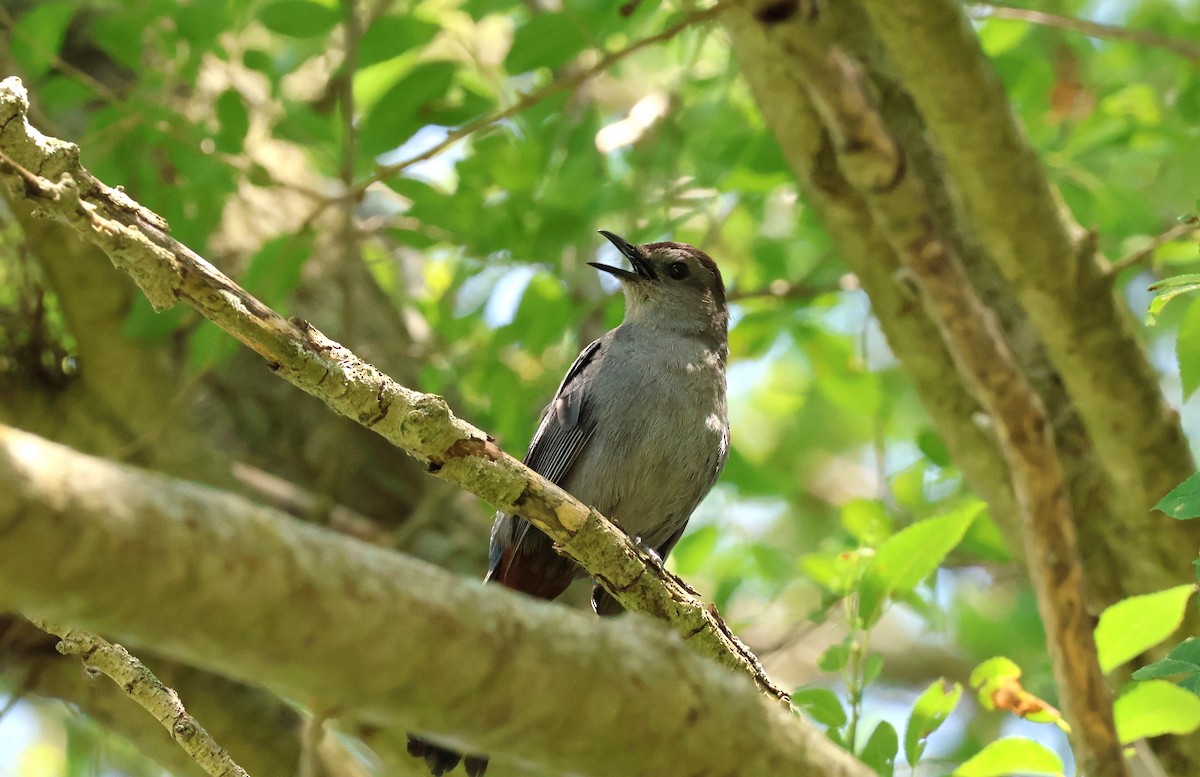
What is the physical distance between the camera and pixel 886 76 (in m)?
4.42

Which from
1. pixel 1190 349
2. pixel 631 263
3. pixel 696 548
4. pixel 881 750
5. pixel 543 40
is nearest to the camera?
pixel 881 750

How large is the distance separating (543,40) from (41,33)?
1.98 m

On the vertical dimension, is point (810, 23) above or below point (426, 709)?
above

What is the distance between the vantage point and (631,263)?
5.47m

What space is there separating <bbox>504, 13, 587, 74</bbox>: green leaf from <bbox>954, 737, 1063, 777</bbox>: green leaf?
2.82m

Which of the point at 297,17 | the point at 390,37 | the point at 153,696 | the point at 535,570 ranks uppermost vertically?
the point at 390,37

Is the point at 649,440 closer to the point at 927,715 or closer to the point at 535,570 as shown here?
the point at 535,570

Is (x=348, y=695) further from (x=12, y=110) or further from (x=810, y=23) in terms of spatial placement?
(x=810, y=23)

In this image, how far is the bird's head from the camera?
16.8ft

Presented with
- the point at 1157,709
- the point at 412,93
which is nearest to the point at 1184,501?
the point at 1157,709

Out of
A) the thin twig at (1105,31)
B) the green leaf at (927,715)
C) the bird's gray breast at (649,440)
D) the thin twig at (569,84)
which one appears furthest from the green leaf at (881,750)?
the thin twig at (1105,31)

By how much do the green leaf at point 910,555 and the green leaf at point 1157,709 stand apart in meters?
0.80

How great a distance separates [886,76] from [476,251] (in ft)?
6.15

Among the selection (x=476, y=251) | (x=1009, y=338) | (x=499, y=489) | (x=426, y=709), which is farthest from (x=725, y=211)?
(x=426, y=709)
